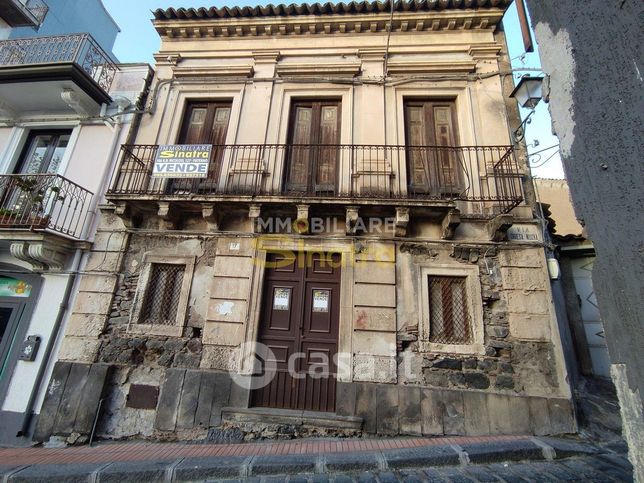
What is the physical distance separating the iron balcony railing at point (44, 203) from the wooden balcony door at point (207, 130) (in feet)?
6.39

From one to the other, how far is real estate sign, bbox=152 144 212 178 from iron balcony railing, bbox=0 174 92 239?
167cm

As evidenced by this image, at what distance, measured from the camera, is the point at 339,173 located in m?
6.19

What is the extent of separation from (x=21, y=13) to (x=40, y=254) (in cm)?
816

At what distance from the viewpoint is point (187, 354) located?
5277 millimetres

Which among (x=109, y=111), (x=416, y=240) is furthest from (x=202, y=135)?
(x=416, y=240)

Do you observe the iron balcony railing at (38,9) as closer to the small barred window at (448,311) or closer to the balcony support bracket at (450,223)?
the balcony support bracket at (450,223)

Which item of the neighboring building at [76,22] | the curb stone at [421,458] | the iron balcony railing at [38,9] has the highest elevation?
the neighboring building at [76,22]

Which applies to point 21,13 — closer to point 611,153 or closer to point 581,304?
point 611,153

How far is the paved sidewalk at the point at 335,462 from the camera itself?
3484 millimetres

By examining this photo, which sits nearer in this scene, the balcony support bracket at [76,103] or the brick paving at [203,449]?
the brick paving at [203,449]

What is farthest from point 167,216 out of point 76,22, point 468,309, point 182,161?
point 76,22

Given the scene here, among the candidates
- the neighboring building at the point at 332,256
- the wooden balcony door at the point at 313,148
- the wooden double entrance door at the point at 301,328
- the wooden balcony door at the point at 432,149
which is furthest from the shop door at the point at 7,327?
the wooden balcony door at the point at 432,149

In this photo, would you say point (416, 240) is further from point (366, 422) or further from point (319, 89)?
point (319, 89)

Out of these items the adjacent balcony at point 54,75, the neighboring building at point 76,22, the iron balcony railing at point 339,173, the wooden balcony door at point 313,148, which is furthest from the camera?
the neighboring building at point 76,22
